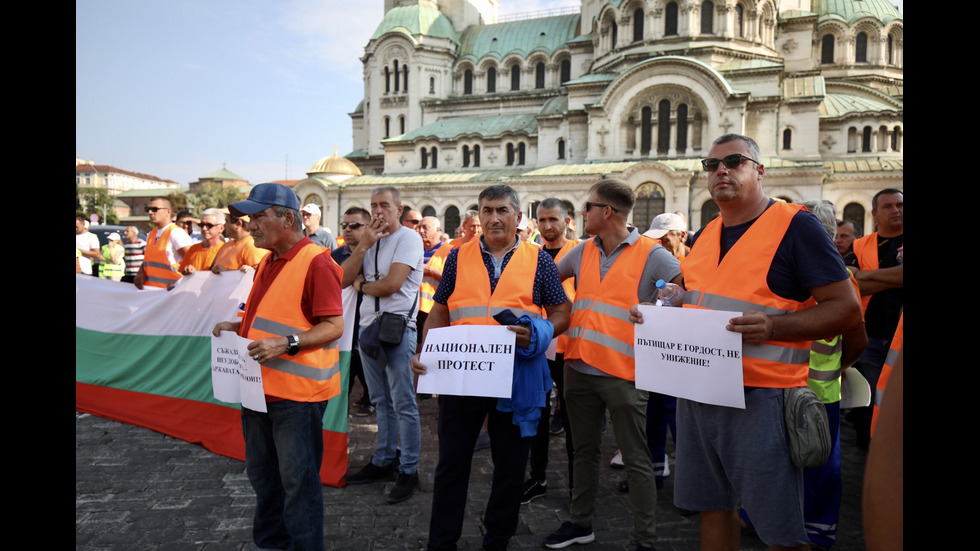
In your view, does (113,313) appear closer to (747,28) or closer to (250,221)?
(250,221)

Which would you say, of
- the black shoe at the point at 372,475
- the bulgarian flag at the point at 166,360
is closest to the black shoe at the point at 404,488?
the black shoe at the point at 372,475

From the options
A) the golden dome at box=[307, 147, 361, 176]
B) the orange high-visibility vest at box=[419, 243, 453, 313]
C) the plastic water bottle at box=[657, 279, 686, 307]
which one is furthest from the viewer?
the golden dome at box=[307, 147, 361, 176]

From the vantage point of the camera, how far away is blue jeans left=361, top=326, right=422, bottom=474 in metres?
4.74

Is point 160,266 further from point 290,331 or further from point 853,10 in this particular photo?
point 853,10

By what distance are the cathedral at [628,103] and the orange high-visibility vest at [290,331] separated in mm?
30057

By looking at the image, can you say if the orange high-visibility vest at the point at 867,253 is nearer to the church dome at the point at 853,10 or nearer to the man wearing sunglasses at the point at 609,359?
the man wearing sunglasses at the point at 609,359

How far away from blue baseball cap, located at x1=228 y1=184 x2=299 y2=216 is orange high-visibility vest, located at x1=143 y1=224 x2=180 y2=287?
451cm

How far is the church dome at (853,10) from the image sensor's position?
132 feet

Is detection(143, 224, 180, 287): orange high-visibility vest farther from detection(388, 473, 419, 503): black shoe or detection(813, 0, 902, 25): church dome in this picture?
detection(813, 0, 902, 25): church dome

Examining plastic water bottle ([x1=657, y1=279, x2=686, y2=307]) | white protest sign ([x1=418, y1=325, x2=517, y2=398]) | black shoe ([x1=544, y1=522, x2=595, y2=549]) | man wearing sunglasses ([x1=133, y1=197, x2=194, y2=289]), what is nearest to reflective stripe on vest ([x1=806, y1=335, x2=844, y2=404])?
plastic water bottle ([x1=657, y1=279, x2=686, y2=307])

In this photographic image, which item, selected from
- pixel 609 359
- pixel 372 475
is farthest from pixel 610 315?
pixel 372 475

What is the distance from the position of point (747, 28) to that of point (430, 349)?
40.5 meters
